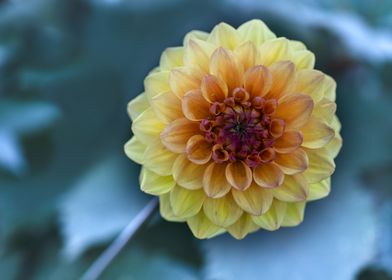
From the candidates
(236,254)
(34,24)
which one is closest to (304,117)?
(236,254)

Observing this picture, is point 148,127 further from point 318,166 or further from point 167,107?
point 318,166

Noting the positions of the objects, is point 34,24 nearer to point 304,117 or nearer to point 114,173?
point 114,173

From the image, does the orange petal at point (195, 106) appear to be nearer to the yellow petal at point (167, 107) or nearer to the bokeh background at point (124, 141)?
the yellow petal at point (167, 107)

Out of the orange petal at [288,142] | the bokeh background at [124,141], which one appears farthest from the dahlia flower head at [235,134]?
the bokeh background at [124,141]

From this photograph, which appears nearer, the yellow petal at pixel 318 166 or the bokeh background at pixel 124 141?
the yellow petal at pixel 318 166

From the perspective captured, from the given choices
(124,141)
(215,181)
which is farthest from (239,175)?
(124,141)

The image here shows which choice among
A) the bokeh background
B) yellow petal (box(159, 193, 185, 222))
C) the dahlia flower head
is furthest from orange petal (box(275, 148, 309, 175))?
the bokeh background
